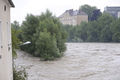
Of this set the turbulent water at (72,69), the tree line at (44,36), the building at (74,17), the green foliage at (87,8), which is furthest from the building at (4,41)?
the green foliage at (87,8)

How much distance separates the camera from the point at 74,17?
382ft

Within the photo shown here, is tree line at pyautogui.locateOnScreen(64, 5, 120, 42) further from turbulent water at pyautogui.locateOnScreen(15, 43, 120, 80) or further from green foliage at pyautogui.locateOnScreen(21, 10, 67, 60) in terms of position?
turbulent water at pyautogui.locateOnScreen(15, 43, 120, 80)

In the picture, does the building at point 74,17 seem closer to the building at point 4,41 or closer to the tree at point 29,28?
the tree at point 29,28

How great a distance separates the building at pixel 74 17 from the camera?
115 m

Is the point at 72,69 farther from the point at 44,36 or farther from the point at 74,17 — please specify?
the point at 74,17

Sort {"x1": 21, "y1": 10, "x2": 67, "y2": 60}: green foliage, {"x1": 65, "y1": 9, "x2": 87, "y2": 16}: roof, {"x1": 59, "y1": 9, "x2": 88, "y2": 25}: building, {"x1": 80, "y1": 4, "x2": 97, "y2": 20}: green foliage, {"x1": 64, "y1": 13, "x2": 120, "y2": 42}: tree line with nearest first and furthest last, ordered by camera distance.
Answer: {"x1": 21, "y1": 10, "x2": 67, "y2": 60}: green foliage → {"x1": 64, "y1": 13, "x2": 120, "y2": 42}: tree line → {"x1": 59, "y1": 9, "x2": 88, "y2": 25}: building → {"x1": 65, "y1": 9, "x2": 87, "y2": 16}: roof → {"x1": 80, "y1": 4, "x2": 97, "y2": 20}: green foliage

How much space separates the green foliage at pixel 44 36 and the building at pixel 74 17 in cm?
7159

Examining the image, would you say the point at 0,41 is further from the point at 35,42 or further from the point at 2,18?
the point at 35,42

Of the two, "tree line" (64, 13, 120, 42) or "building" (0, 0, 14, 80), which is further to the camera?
"tree line" (64, 13, 120, 42)

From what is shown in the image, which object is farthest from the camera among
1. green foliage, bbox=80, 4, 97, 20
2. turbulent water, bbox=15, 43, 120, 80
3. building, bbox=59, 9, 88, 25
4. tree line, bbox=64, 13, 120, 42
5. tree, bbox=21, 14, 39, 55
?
green foliage, bbox=80, 4, 97, 20

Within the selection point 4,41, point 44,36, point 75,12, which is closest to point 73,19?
point 75,12

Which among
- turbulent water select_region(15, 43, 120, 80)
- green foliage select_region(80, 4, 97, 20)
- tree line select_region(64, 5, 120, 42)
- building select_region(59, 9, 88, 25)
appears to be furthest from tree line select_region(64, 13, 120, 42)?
turbulent water select_region(15, 43, 120, 80)

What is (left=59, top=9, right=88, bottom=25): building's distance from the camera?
379ft

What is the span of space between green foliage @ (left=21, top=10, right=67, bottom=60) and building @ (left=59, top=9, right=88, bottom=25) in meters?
71.6
